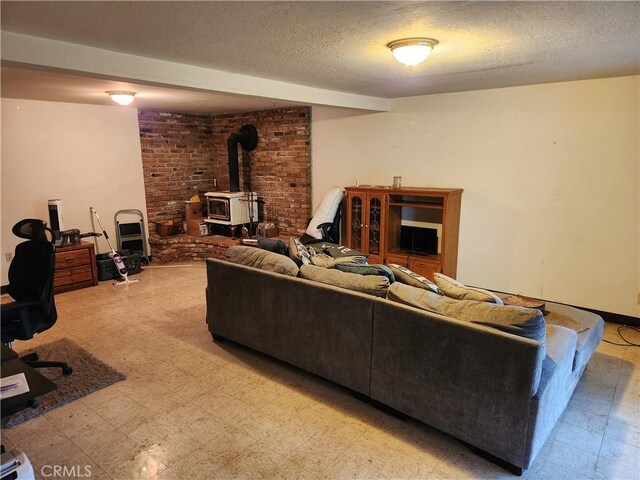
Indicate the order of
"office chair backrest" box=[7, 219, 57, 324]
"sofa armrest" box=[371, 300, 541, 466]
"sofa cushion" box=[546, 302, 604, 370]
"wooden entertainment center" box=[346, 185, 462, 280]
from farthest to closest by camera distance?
"wooden entertainment center" box=[346, 185, 462, 280] → "office chair backrest" box=[7, 219, 57, 324] → "sofa cushion" box=[546, 302, 604, 370] → "sofa armrest" box=[371, 300, 541, 466]

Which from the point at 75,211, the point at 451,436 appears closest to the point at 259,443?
the point at 451,436

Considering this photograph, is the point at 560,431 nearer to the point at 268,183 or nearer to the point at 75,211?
the point at 268,183

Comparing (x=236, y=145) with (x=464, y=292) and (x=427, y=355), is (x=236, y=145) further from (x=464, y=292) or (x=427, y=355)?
(x=427, y=355)

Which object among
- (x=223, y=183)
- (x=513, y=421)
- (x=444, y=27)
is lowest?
A: (x=513, y=421)

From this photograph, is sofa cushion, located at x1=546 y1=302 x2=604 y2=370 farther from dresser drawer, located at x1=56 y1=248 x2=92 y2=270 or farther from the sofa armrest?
dresser drawer, located at x1=56 y1=248 x2=92 y2=270

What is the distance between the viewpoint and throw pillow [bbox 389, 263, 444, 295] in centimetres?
255

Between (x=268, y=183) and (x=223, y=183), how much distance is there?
1.14m

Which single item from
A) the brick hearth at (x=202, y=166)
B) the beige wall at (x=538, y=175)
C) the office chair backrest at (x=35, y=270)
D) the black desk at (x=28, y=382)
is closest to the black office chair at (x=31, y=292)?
the office chair backrest at (x=35, y=270)

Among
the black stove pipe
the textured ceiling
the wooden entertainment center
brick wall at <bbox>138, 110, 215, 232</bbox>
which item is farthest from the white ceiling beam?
brick wall at <bbox>138, 110, 215, 232</bbox>

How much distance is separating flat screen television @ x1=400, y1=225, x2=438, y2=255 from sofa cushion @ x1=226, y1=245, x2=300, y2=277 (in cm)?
222

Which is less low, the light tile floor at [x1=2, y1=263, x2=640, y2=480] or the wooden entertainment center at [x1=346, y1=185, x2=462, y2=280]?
the wooden entertainment center at [x1=346, y1=185, x2=462, y2=280]

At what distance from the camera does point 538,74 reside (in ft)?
11.5

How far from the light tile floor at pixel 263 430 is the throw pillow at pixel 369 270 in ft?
2.65

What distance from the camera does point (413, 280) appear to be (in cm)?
→ 265
